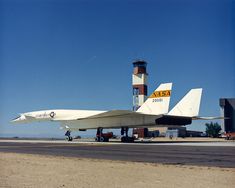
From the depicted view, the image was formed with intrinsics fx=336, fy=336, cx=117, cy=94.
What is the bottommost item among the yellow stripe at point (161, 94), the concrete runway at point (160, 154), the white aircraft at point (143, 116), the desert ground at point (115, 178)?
the concrete runway at point (160, 154)

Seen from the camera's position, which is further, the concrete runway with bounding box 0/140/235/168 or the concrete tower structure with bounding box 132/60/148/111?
the concrete tower structure with bounding box 132/60/148/111

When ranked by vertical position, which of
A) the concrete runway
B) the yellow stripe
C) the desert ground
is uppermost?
the yellow stripe

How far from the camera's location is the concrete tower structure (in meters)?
77.0

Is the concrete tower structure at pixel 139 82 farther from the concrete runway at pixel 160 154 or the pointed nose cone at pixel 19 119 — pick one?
the concrete runway at pixel 160 154

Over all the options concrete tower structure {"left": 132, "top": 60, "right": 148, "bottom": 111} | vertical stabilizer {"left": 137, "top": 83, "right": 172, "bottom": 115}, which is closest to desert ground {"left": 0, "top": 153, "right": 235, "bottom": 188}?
vertical stabilizer {"left": 137, "top": 83, "right": 172, "bottom": 115}

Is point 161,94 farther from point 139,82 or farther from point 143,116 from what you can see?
point 139,82

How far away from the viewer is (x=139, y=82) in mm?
80125

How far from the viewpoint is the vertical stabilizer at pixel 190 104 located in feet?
144

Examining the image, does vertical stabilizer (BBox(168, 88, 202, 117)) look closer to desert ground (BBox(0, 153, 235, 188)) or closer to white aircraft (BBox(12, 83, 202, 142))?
white aircraft (BBox(12, 83, 202, 142))

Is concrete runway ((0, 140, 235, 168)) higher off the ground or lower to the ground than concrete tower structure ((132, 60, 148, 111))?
lower

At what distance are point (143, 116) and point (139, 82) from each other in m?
36.4

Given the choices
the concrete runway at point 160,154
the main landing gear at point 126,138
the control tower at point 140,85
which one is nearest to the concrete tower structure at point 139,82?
the control tower at point 140,85

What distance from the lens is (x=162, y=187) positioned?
8578 millimetres

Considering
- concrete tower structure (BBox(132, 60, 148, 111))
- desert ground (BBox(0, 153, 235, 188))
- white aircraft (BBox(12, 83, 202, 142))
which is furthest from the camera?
concrete tower structure (BBox(132, 60, 148, 111))
